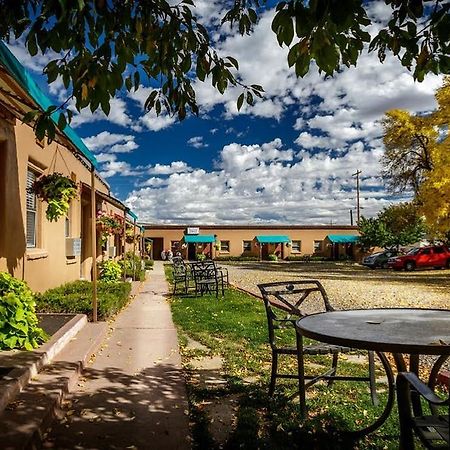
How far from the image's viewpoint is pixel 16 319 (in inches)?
193

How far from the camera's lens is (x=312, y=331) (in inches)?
125

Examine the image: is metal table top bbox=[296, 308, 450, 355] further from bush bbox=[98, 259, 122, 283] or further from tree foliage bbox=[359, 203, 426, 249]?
tree foliage bbox=[359, 203, 426, 249]

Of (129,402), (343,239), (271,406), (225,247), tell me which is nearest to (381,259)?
(343,239)

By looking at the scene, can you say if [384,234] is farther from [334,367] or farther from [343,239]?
[334,367]

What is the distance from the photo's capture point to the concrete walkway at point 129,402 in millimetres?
3361

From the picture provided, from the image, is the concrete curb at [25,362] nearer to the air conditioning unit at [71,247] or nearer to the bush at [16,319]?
the bush at [16,319]

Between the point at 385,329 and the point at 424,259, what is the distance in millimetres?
26642

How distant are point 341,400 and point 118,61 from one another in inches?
131

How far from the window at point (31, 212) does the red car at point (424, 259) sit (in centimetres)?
2374

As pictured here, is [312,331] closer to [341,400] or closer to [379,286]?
[341,400]

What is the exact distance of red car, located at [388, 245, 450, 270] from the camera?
90.5ft

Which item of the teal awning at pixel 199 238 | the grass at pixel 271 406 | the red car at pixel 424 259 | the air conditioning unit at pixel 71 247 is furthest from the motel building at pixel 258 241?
the grass at pixel 271 406

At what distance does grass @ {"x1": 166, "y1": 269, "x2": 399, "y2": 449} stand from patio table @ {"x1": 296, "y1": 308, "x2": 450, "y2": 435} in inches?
7.8

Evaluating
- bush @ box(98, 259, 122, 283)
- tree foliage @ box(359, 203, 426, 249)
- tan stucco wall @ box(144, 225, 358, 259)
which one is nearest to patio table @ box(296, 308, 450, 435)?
bush @ box(98, 259, 122, 283)
